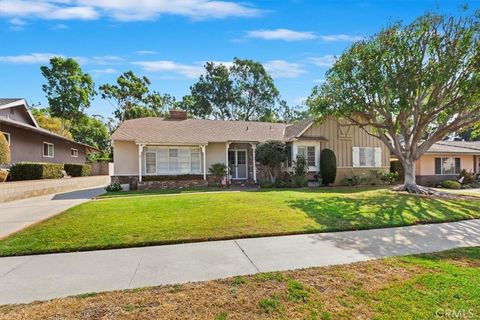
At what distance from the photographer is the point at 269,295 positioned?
3648 mm

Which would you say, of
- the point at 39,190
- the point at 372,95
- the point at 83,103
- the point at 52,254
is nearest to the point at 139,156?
the point at 39,190

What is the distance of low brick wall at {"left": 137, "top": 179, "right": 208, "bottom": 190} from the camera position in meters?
17.3

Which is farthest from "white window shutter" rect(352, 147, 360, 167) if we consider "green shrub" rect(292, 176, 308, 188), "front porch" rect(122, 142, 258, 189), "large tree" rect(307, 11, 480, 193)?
"front porch" rect(122, 142, 258, 189)

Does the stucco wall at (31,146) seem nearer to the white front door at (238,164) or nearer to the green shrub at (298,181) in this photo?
the white front door at (238,164)

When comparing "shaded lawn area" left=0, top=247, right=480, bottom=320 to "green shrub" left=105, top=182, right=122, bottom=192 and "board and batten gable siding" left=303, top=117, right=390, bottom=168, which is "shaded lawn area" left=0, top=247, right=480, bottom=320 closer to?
"green shrub" left=105, top=182, right=122, bottom=192

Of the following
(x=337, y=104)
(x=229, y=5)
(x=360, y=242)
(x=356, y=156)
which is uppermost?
(x=229, y=5)

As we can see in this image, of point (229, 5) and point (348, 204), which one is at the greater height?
point (229, 5)

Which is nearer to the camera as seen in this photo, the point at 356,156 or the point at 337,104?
the point at 337,104

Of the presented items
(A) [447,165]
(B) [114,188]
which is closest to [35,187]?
(B) [114,188]

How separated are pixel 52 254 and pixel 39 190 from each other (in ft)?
37.4

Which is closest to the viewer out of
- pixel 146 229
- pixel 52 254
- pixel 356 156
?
pixel 52 254

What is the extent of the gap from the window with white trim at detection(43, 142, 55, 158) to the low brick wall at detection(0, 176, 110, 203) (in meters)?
3.80

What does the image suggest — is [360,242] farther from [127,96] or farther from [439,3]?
[127,96]

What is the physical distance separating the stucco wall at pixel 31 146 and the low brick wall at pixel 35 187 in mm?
3128
